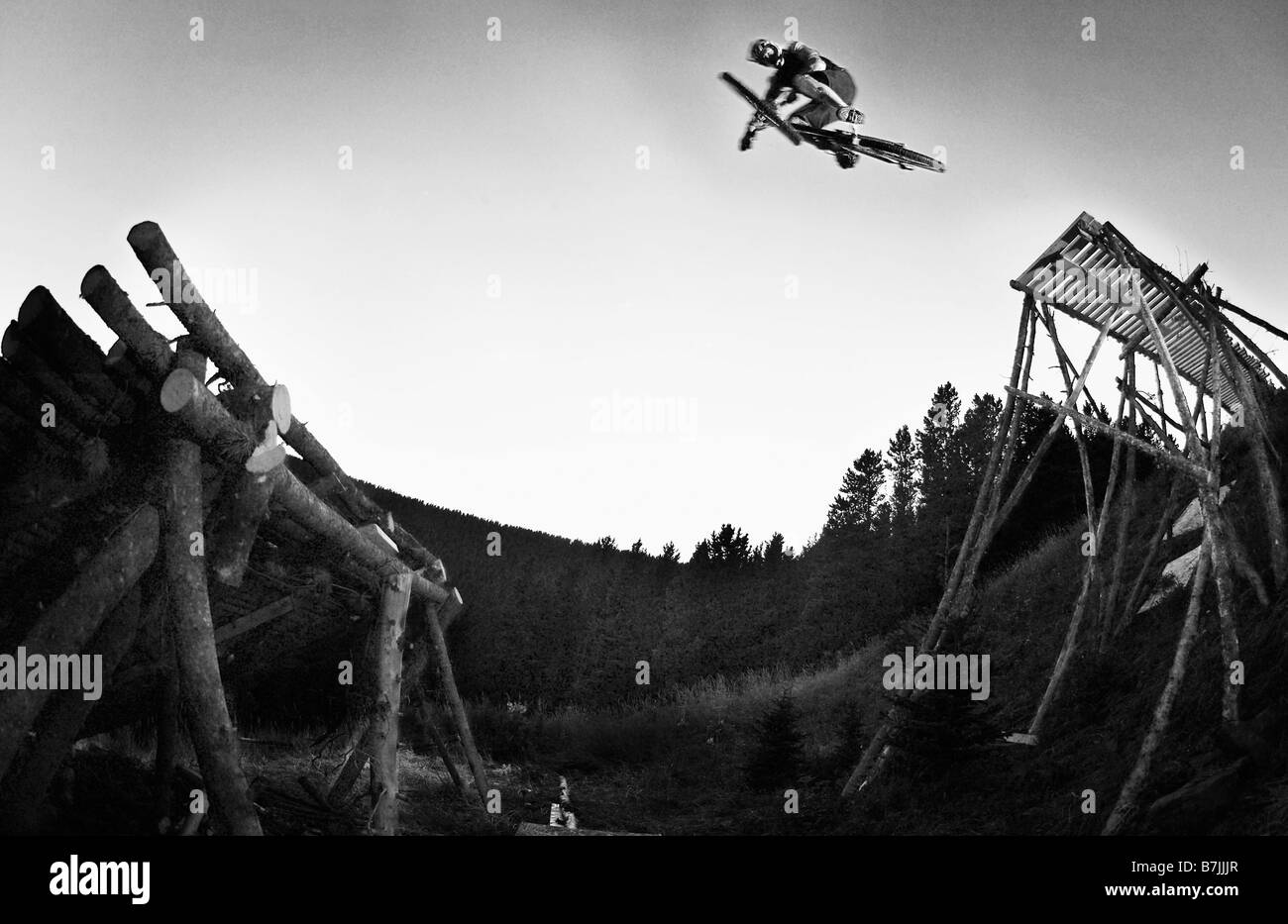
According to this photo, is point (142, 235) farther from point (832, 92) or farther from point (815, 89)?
point (832, 92)

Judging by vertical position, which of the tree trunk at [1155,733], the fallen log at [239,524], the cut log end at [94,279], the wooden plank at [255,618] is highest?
the cut log end at [94,279]

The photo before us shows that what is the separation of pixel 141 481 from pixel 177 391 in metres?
0.76

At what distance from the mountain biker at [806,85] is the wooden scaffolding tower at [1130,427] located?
347 cm

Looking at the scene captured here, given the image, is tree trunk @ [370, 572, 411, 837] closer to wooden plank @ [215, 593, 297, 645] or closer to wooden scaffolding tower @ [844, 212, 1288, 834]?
wooden plank @ [215, 593, 297, 645]

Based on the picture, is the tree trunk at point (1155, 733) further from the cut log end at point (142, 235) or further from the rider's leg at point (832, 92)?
the cut log end at point (142, 235)

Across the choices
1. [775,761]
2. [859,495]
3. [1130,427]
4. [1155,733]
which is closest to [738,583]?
[859,495]

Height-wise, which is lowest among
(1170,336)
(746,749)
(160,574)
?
(746,749)

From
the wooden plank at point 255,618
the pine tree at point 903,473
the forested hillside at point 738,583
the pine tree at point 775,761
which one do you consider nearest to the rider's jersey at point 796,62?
the wooden plank at point 255,618

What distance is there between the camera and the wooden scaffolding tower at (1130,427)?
710cm

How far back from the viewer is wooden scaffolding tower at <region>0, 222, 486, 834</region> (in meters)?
4.39
